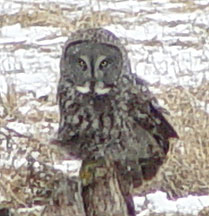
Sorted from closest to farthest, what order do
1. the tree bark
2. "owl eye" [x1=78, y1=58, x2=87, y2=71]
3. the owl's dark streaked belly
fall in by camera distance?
the tree bark
the owl's dark streaked belly
"owl eye" [x1=78, y1=58, x2=87, y2=71]

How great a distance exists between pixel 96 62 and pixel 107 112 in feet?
0.84

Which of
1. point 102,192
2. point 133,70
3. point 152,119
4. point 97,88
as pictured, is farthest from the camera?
point 133,70

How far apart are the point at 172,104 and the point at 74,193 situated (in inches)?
55.6

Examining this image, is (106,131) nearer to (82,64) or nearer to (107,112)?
(107,112)

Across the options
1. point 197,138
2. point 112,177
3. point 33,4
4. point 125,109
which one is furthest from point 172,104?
point 33,4

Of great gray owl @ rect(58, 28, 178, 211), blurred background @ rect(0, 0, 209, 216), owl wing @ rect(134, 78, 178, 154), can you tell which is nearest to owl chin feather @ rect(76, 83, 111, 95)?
great gray owl @ rect(58, 28, 178, 211)

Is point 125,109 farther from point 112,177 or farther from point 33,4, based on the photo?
point 33,4

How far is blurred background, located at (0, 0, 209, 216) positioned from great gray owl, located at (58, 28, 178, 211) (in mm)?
149

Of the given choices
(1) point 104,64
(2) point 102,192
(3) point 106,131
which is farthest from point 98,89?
(2) point 102,192

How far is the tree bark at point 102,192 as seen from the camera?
214 inches

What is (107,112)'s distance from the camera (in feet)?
19.7

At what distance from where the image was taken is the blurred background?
6074 mm

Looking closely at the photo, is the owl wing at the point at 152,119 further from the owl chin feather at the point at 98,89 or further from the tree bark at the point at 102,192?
the tree bark at the point at 102,192

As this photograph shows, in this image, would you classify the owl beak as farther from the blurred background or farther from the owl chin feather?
the blurred background
